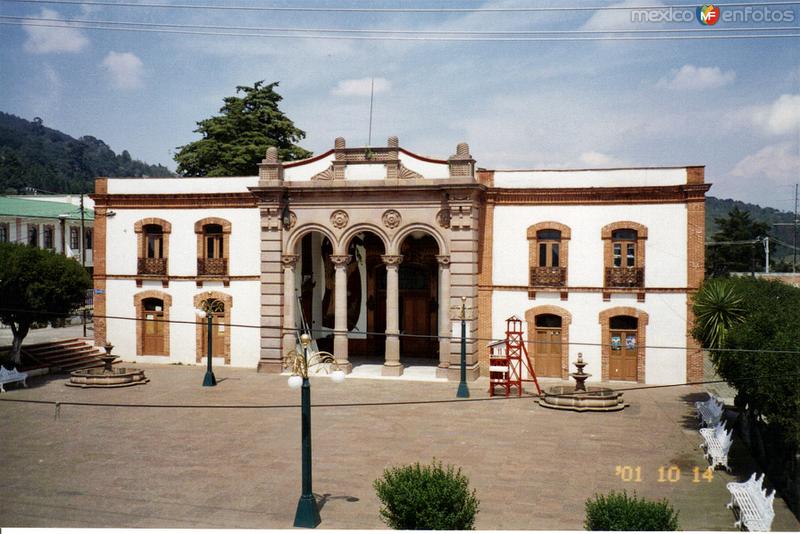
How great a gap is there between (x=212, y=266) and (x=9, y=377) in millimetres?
8247

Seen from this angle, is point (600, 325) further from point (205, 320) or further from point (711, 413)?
point (205, 320)

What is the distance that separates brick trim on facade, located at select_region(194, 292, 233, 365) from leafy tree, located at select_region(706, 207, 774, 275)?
1729 inches

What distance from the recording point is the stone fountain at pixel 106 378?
77.2ft

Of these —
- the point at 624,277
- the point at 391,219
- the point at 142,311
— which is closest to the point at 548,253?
the point at 624,277

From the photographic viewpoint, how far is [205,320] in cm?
2786

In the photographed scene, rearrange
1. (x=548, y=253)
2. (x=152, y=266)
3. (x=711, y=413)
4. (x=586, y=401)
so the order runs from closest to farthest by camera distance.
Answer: (x=711, y=413)
(x=586, y=401)
(x=548, y=253)
(x=152, y=266)

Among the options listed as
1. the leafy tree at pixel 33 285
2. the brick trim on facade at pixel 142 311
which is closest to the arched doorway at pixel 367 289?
the brick trim on facade at pixel 142 311

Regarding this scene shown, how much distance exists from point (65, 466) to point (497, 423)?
1084 centimetres

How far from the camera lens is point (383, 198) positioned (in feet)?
84.0

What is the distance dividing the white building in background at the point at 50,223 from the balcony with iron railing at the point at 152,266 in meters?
2.74

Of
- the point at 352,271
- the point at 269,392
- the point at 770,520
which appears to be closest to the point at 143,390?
the point at 269,392

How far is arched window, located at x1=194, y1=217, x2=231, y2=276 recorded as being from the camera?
27547 millimetres

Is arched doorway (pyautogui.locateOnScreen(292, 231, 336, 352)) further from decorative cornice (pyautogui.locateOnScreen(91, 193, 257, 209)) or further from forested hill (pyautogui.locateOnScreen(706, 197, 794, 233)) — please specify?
forested hill (pyautogui.locateOnScreen(706, 197, 794, 233))
